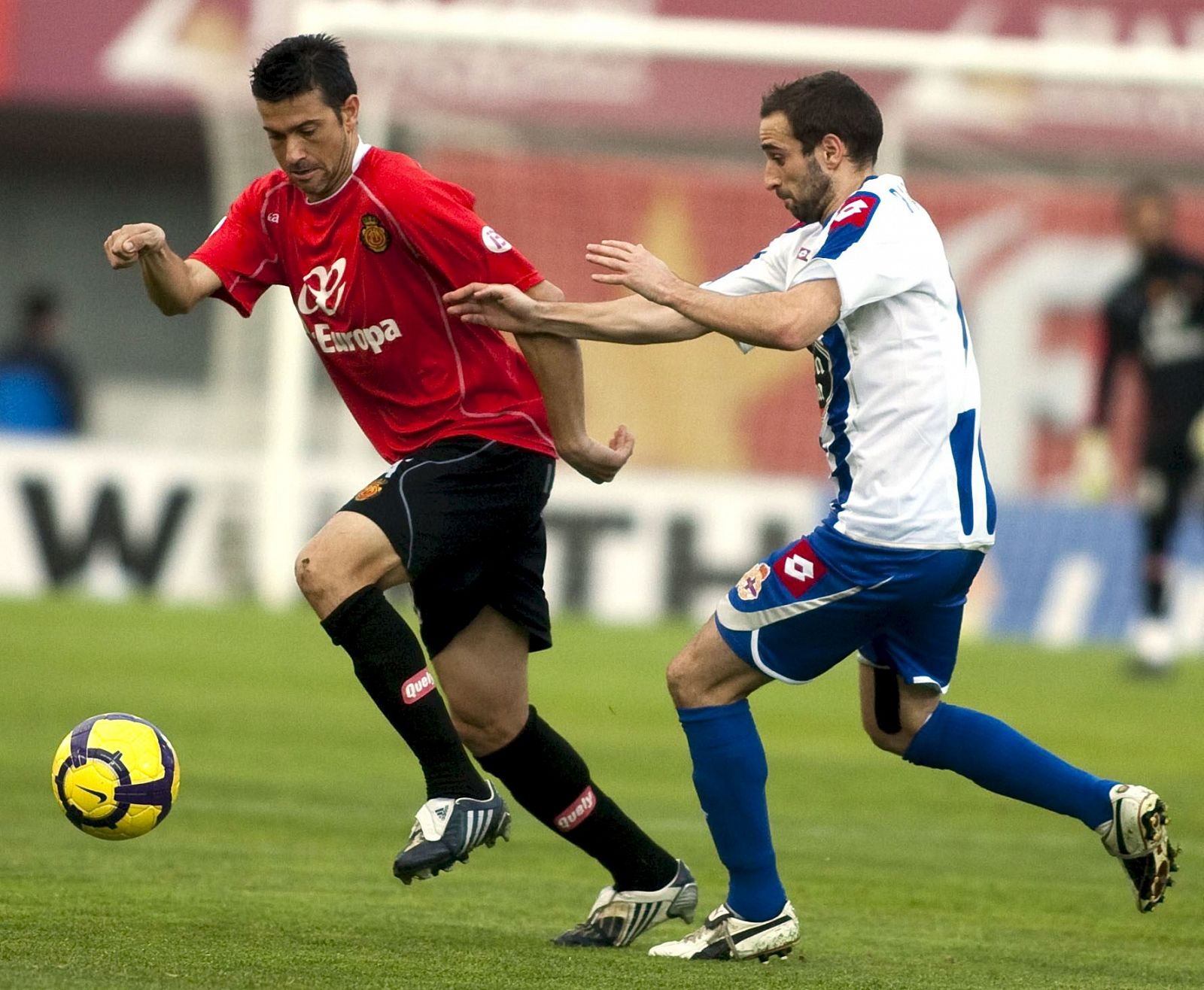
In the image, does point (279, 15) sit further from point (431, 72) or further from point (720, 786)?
point (720, 786)

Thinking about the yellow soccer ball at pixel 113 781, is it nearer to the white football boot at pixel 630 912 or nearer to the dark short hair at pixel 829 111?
the white football boot at pixel 630 912

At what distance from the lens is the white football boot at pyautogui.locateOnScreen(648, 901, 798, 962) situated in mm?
5730

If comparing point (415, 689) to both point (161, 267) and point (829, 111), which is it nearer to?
point (161, 267)

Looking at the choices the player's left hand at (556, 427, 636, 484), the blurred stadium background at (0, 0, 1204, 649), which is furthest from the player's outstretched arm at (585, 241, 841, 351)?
the blurred stadium background at (0, 0, 1204, 649)

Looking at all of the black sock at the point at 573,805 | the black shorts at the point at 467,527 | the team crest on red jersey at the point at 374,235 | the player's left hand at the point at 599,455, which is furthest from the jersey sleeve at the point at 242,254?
the black sock at the point at 573,805

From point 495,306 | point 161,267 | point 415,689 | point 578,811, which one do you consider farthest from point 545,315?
point 578,811

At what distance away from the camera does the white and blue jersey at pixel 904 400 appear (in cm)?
568

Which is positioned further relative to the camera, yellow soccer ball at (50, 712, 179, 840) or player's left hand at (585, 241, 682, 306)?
yellow soccer ball at (50, 712, 179, 840)

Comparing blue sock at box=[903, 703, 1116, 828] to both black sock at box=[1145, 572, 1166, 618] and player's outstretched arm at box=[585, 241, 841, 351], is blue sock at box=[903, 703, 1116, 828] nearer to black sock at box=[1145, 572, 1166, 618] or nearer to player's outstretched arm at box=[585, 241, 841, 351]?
player's outstretched arm at box=[585, 241, 841, 351]

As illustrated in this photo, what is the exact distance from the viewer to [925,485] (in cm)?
571

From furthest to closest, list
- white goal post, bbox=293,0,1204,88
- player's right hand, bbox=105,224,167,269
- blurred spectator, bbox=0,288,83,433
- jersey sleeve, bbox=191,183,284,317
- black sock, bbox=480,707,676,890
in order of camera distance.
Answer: blurred spectator, bbox=0,288,83,433
white goal post, bbox=293,0,1204,88
jersey sleeve, bbox=191,183,284,317
black sock, bbox=480,707,676,890
player's right hand, bbox=105,224,167,269

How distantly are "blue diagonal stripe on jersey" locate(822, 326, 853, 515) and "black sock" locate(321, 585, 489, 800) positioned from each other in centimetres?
115

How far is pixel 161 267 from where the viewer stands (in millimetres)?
6094

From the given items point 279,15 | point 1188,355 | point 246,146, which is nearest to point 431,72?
point 246,146
